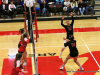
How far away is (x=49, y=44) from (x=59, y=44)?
0.59 meters

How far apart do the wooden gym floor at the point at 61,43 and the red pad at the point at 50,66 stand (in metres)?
0.32

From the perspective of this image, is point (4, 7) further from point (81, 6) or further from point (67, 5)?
point (81, 6)

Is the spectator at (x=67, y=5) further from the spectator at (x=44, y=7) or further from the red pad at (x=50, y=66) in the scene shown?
the red pad at (x=50, y=66)

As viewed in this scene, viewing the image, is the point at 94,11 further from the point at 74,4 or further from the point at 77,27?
the point at 77,27

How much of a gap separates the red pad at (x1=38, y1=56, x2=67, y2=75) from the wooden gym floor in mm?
323

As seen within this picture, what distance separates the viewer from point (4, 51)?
9.22 m

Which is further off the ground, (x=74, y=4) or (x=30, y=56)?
(x=74, y=4)

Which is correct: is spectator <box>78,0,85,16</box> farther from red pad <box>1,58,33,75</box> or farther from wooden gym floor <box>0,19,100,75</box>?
red pad <box>1,58,33,75</box>

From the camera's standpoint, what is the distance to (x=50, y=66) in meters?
7.37

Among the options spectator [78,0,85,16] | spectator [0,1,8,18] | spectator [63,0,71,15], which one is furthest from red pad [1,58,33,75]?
spectator [78,0,85,16]

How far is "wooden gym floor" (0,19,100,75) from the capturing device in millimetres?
7762

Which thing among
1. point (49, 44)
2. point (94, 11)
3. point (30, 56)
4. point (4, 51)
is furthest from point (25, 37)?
point (94, 11)

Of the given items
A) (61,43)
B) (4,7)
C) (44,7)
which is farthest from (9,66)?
(44,7)

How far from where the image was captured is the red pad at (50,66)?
6.83m
